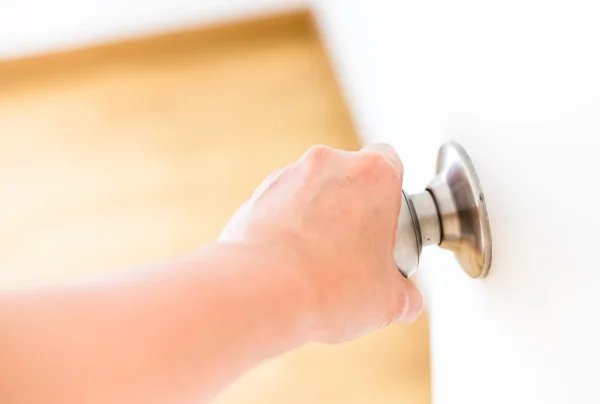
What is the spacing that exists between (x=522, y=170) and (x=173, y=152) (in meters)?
0.94

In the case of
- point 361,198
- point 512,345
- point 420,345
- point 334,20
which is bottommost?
point 420,345

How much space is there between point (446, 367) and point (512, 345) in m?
0.22

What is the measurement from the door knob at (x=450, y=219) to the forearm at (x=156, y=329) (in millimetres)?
95

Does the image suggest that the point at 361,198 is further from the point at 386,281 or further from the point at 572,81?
the point at 572,81

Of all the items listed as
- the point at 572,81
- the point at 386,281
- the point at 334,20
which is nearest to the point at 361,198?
the point at 386,281

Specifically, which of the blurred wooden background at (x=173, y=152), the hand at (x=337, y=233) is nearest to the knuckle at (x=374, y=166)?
the hand at (x=337, y=233)

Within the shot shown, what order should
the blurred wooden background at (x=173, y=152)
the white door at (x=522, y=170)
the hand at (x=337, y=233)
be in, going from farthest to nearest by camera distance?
the blurred wooden background at (x=173, y=152), the hand at (x=337, y=233), the white door at (x=522, y=170)

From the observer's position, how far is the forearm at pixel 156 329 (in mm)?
290

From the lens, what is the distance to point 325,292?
37 cm

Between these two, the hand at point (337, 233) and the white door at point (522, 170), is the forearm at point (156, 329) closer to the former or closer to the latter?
the hand at point (337, 233)

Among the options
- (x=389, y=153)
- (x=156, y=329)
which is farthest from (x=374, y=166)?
(x=156, y=329)

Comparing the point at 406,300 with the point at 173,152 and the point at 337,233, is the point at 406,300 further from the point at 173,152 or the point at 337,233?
the point at 173,152

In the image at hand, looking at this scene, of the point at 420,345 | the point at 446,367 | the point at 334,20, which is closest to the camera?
the point at 446,367

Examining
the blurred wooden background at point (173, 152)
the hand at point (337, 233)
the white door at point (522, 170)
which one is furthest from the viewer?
the blurred wooden background at point (173, 152)
